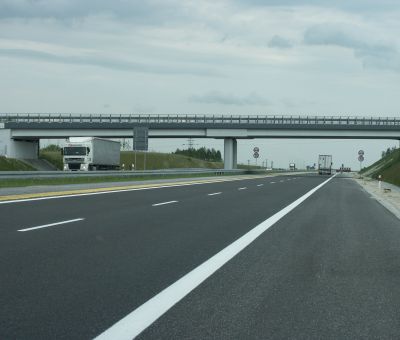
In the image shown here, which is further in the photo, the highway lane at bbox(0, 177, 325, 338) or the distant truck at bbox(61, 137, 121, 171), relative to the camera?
the distant truck at bbox(61, 137, 121, 171)

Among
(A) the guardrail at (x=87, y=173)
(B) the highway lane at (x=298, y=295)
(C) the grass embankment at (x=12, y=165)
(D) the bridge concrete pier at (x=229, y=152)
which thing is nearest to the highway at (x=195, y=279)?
(B) the highway lane at (x=298, y=295)

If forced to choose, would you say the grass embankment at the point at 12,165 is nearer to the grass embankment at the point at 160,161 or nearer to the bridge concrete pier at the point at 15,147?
the bridge concrete pier at the point at 15,147

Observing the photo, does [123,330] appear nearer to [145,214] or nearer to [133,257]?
[133,257]

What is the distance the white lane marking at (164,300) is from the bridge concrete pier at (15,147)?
61.2m

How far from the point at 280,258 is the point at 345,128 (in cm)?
6033

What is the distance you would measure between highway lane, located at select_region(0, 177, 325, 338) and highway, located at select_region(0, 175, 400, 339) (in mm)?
17

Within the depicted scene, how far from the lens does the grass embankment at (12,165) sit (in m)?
57.4

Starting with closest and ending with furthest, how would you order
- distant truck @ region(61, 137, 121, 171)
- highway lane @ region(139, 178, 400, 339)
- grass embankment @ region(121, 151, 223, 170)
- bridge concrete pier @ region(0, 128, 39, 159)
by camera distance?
highway lane @ region(139, 178, 400, 339), distant truck @ region(61, 137, 121, 171), bridge concrete pier @ region(0, 128, 39, 159), grass embankment @ region(121, 151, 223, 170)

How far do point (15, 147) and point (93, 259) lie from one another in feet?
208

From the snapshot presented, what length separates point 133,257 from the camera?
8.23 meters

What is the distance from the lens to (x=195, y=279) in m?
6.84

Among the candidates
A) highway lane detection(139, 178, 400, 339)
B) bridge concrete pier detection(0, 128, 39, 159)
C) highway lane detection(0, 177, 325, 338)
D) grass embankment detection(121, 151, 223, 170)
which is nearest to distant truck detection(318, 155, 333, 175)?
grass embankment detection(121, 151, 223, 170)

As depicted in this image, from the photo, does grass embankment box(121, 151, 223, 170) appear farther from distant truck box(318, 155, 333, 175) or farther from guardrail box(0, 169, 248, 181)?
guardrail box(0, 169, 248, 181)

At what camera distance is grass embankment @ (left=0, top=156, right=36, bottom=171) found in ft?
188
